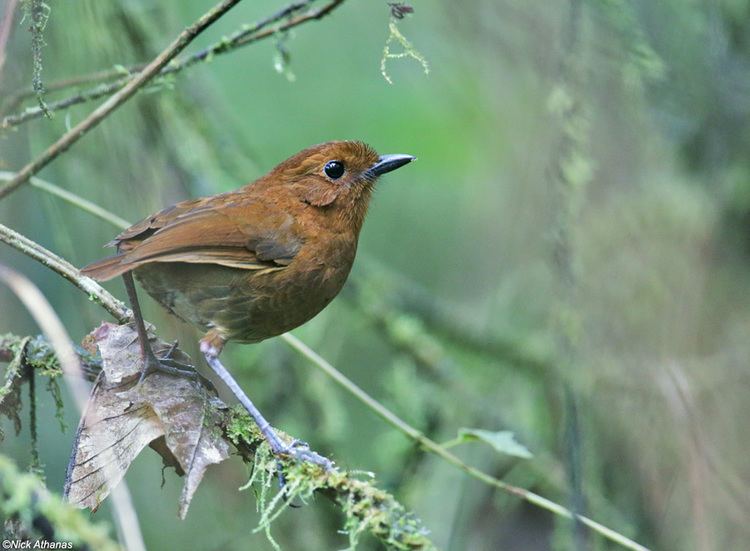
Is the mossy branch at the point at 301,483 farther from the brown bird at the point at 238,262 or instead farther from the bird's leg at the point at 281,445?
the brown bird at the point at 238,262

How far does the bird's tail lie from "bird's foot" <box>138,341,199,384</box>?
0.26m

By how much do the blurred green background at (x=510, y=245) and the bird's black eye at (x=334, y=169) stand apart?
0.27 m

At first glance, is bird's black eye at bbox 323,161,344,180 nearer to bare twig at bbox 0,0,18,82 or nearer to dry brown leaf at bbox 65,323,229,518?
dry brown leaf at bbox 65,323,229,518

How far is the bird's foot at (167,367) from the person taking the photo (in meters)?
2.69

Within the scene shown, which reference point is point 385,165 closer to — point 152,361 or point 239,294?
point 239,294

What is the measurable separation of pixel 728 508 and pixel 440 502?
1.41 m

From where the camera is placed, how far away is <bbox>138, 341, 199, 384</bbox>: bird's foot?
2.69 meters

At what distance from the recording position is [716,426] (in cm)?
466

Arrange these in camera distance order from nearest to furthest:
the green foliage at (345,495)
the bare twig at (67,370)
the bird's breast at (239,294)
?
the bare twig at (67,370)
the green foliage at (345,495)
the bird's breast at (239,294)

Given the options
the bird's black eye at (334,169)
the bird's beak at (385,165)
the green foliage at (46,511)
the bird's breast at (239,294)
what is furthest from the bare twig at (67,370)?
the bird's beak at (385,165)

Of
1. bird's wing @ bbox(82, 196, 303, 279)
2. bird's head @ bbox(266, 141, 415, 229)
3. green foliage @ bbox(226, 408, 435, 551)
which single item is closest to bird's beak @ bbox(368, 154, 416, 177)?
bird's head @ bbox(266, 141, 415, 229)

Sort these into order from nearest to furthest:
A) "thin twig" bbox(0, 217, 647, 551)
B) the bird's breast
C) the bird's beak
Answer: "thin twig" bbox(0, 217, 647, 551) < the bird's breast < the bird's beak

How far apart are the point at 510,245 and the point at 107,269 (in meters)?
3.26

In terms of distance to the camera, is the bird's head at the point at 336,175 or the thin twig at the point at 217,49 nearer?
the thin twig at the point at 217,49
